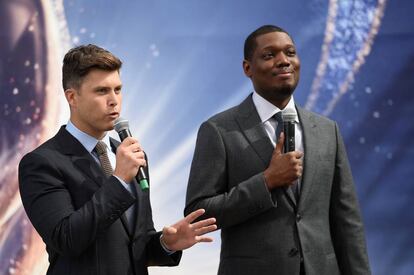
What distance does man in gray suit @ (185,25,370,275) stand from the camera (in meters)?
2.44

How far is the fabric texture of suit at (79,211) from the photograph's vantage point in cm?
205

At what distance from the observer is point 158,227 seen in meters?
4.30

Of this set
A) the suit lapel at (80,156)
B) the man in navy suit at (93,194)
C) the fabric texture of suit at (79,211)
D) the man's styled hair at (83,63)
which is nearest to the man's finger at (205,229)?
the man in navy suit at (93,194)

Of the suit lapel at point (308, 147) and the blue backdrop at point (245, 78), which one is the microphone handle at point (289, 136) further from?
the blue backdrop at point (245, 78)

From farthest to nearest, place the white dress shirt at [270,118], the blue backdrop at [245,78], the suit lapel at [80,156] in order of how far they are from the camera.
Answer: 1. the blue backdrop at [245,78]
2. the white dress shirt at [270,118]
3. the suit lapel at [80,156]

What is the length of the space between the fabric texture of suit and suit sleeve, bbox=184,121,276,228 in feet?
0.89

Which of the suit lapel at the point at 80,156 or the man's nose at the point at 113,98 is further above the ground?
the man's nose at the point at 113,98

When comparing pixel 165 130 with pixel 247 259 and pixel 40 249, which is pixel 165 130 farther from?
pixel 247 259

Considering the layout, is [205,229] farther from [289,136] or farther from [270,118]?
[270,118]

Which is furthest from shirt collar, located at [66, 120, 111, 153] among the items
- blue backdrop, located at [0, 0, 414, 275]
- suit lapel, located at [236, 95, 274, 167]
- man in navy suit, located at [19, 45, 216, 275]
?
blue backdrop, located at [0, 0, 414, 275]

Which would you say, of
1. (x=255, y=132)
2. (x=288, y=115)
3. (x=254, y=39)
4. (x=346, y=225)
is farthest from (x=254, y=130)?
(x=346, y=225)

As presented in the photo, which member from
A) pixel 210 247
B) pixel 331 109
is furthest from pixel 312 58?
pixel 210 247

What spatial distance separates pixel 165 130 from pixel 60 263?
227 cm

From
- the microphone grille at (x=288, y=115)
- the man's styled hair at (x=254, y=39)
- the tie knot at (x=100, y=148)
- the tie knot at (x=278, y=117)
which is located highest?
the man's styled hair at (x=254, y=39)
